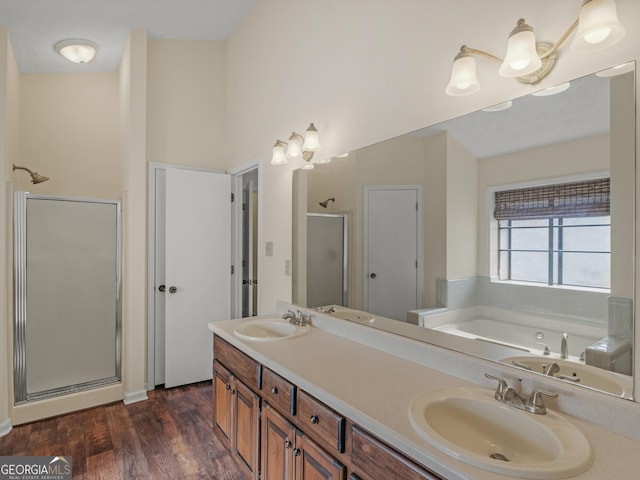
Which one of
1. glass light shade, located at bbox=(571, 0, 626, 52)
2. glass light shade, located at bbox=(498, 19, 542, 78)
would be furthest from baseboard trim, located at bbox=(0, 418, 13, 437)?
glass light shade, located at bbox=(571, 0, 626, 52)

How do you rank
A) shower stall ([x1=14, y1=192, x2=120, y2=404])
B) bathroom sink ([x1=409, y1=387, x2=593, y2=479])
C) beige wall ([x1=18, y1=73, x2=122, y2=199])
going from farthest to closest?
beige wall ([x1=18, y1=73, x2=122, y2=199]) < shower stall ([x1=14, y1=192, x2=120, y2=404]) < bathroom sink ([x1=409, y1=387, x2=593, y2=479])

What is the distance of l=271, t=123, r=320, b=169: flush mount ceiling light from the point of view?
2.16m

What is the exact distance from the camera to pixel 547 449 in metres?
0.96

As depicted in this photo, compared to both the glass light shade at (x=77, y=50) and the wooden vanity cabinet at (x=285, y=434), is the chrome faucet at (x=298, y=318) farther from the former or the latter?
the glass light shade at (x=77, y=50)

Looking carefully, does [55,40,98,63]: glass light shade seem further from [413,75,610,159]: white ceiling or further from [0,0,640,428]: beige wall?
[413,75,610,159]: white ceiling

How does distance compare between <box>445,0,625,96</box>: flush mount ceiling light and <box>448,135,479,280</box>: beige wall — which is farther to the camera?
<box>448,135,479,280</box>: beige wall

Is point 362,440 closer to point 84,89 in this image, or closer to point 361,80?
point 361,80

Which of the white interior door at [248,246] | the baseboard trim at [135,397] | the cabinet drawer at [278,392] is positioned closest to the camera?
the cabinet drawer at [278,392]

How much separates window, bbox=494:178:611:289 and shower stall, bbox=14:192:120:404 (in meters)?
3.01

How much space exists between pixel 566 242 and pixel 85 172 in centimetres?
383

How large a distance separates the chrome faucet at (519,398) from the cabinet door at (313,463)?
565 mm

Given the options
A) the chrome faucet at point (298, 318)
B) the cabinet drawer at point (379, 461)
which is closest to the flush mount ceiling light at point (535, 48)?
the cabinet drawer at point (379, 461)

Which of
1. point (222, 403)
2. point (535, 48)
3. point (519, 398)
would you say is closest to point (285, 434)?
point (222, 403)

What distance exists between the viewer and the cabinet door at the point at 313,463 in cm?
120
